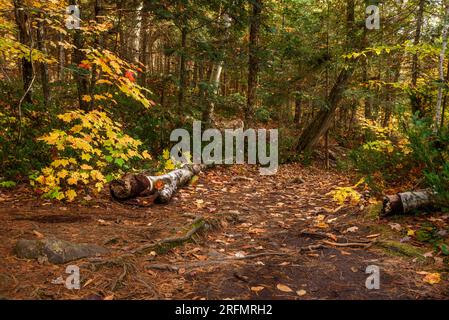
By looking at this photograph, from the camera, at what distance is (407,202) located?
15.6 feet

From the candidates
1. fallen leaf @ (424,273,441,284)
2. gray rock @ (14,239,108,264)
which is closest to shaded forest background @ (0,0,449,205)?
fallen leaf @ (424,273,441,284)

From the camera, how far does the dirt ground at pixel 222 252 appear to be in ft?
10.2

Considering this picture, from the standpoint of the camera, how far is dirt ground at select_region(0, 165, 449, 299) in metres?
3.11

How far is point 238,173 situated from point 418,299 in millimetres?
7460

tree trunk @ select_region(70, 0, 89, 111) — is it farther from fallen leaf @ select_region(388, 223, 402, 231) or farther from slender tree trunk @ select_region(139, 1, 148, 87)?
fallen leaf @ select_region(388, 223, 402, 231)

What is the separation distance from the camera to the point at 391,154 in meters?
6.37

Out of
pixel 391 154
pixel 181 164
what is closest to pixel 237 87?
pixel 181 164

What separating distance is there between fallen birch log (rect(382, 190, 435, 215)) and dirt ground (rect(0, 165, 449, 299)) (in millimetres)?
149

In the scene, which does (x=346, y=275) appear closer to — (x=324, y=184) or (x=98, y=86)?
(x=324, y=184)

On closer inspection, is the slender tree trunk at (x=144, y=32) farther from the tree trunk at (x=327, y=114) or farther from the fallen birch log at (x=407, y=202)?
the tree trunk at (x=327, y=114)

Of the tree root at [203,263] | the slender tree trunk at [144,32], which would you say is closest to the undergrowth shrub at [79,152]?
the slender tree trunk at [144,32]

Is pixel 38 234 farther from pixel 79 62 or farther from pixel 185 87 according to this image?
pixel 185 87

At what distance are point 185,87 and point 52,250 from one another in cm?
831

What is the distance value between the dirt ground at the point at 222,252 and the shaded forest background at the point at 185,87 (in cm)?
72
